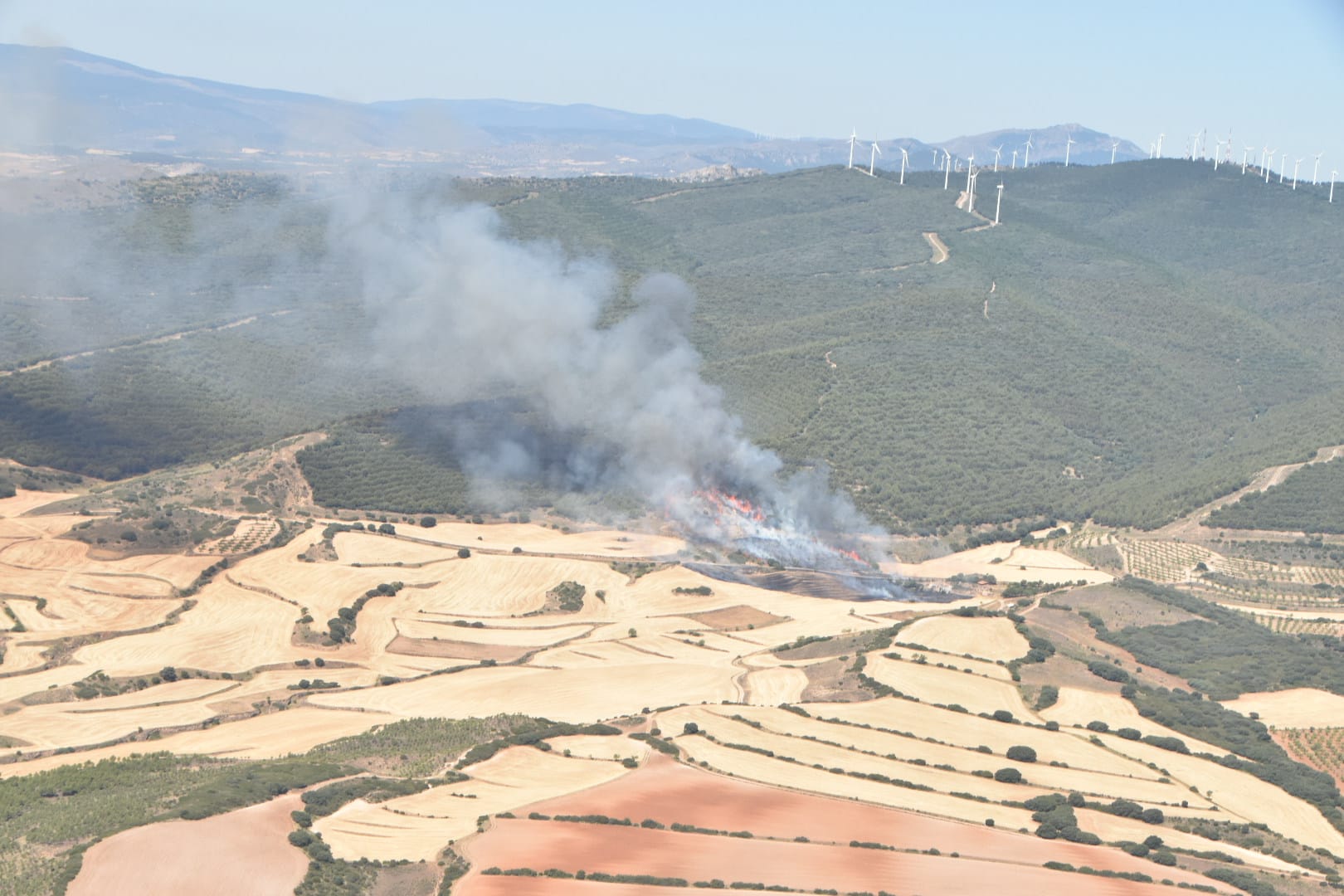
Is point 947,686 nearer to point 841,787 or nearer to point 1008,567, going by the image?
point 841,787

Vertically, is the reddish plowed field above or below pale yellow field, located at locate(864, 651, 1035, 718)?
above

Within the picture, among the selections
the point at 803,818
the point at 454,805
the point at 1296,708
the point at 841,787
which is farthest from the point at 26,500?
the point at 1296,708

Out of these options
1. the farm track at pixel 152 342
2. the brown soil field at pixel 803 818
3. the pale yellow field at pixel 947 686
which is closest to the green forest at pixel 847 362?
the farm track at pixel 152 342

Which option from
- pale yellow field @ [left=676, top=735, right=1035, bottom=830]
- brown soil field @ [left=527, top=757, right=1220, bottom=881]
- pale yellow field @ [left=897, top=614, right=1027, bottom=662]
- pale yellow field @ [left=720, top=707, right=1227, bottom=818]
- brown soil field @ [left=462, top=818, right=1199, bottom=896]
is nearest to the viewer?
brown soil field @ [left=462, top=818, right=1199, bottom=896]

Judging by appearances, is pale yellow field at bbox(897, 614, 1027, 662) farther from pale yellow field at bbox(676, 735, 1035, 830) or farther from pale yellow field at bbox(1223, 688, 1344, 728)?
pale yellow field at bbox(676, 735, 1035, 830)

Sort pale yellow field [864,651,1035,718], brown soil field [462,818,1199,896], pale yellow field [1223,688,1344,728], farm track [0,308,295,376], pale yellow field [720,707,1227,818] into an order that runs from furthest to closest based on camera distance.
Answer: farm track [0,308,295,376]
pale yellow field [1223,688,1344,728]
pale yellow field [864,651,1035,718]
pale yellow field [720,707,1227,818]
brown soil field [462,818,1199,896]

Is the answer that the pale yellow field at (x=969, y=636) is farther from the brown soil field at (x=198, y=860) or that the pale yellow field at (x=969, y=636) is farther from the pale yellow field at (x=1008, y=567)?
the brown soil field at (x=198, y=860)

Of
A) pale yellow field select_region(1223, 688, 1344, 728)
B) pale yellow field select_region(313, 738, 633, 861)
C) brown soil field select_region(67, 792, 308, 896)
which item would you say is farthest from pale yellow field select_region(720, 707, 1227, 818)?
brown soil field select_region(67, 792, 308, 896)
